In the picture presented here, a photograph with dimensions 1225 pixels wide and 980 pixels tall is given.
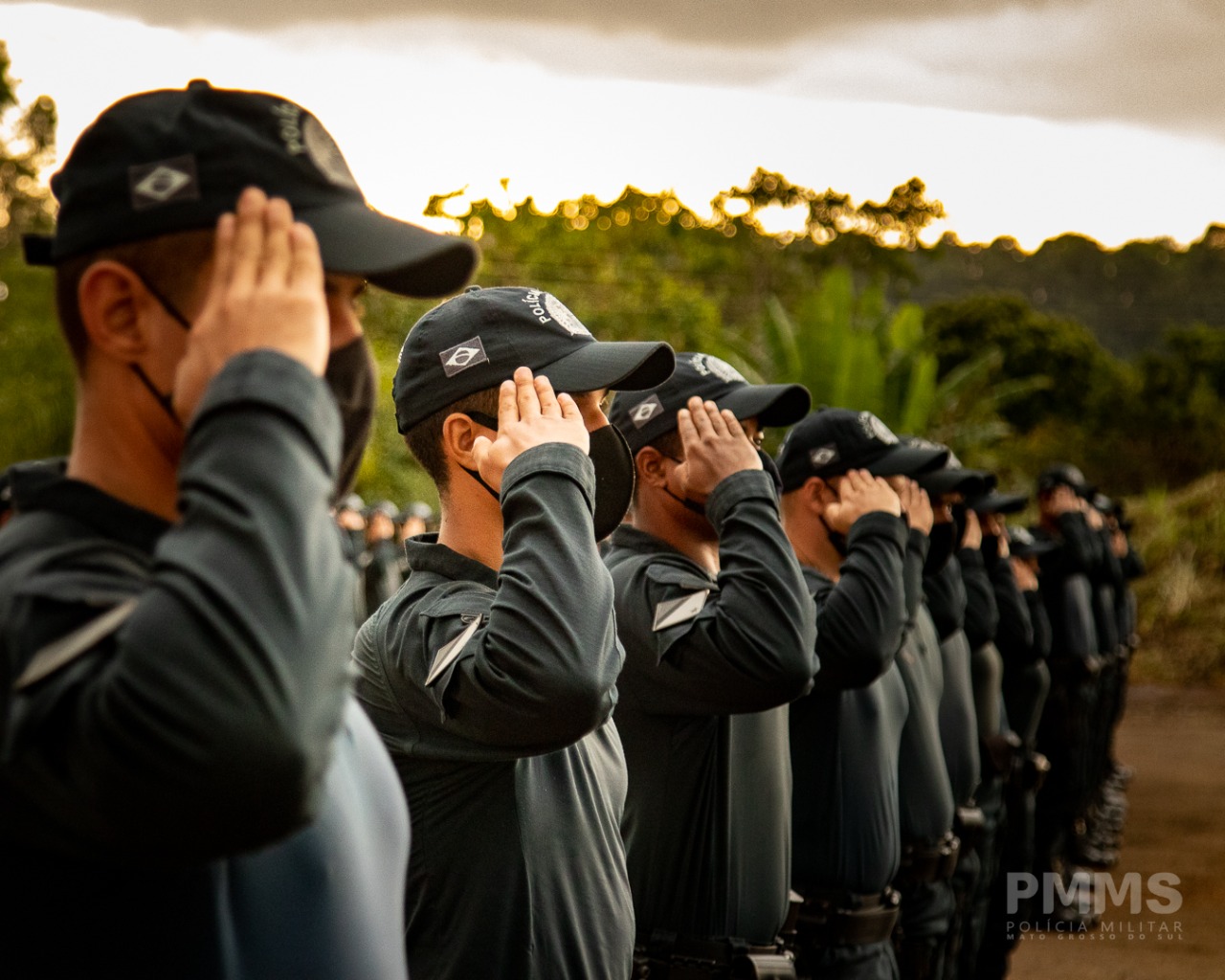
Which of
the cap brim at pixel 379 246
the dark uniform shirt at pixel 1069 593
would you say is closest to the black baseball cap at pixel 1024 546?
the dark uniform shirt at pixel 1069 593

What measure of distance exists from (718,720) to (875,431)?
6.46ft

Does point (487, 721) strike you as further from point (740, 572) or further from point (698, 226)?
point (698, 226)

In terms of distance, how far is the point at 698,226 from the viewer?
2419 inches

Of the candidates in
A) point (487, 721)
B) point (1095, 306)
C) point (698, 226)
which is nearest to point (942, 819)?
point (487, 721)

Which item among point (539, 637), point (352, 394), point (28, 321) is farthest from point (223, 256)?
point (28, 321)

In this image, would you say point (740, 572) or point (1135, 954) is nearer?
point (740, 572)

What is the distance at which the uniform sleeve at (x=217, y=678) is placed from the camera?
1.38m

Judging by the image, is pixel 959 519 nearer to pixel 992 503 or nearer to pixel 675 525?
pixel 992 503

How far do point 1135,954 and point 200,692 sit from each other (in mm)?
9003

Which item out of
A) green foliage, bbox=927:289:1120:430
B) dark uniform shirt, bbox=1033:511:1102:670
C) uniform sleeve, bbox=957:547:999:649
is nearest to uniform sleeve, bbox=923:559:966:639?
uniform sleeve, bbox=957:547:999:649

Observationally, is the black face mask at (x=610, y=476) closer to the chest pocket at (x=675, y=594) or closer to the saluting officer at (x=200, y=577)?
the chest pocket at (x=675, y=594)

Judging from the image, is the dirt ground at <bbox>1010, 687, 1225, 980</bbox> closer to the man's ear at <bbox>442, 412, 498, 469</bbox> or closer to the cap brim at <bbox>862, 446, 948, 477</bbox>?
the cap brim at <bbox>862, 446, 948, 477</bbox>

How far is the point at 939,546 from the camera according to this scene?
267 inches

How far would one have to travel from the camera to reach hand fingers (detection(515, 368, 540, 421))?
2.63 metres
